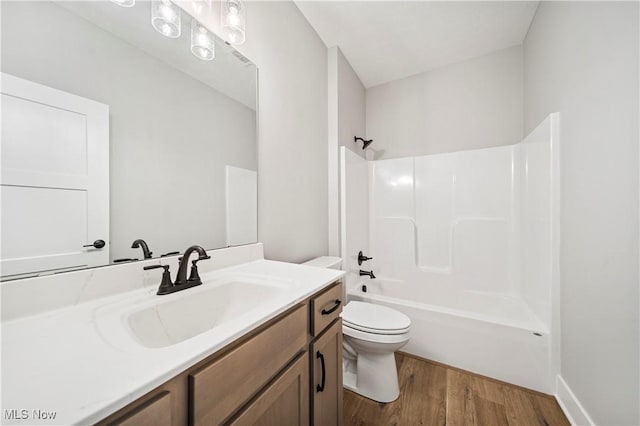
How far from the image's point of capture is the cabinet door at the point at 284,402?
0.60m

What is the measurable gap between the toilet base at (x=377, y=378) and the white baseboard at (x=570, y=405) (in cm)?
88

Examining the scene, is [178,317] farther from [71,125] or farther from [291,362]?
[71,125]

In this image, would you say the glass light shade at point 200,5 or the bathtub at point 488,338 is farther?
the bathtub at point 488,338

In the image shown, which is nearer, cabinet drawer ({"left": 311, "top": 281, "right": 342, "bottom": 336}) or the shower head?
cabinet drawer ({"left": 311, "top": 281, "right": 342, "bottom": 336})

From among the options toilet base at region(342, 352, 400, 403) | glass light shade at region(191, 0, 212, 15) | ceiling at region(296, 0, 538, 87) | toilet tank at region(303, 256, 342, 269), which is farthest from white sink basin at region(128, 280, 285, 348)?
ceiling at region(296, 0, 538, 87)

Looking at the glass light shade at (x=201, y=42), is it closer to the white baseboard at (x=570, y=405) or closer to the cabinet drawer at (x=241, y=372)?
the cabinet drawer at (x=241, y=372)

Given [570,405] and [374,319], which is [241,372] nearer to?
[374,319]

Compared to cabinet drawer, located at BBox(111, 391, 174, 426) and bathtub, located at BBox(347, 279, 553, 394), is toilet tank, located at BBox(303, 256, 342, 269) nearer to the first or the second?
bathtub, located at BBox(347, 279, 553, 394)

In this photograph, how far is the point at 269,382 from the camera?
654 millimetres

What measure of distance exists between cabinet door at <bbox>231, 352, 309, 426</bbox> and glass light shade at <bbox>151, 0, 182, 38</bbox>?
134 cm

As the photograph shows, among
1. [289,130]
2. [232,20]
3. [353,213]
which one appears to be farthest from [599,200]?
[232,20]

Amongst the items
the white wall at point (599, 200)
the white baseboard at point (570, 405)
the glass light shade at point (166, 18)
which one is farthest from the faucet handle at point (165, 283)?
the white baseboard at point (570, 405)

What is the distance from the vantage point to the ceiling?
5.63 feet

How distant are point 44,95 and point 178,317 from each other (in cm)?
74
